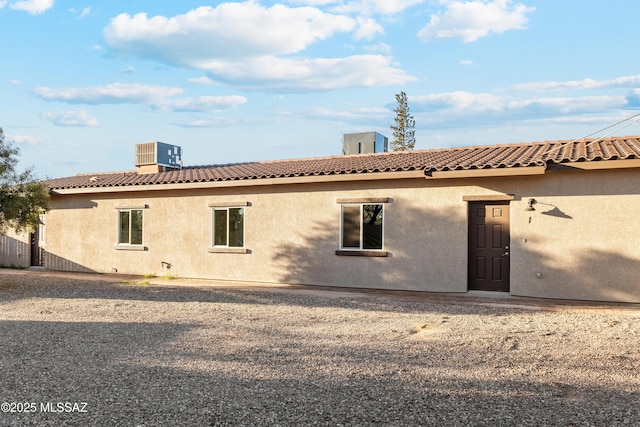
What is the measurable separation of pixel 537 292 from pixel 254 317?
255 inches

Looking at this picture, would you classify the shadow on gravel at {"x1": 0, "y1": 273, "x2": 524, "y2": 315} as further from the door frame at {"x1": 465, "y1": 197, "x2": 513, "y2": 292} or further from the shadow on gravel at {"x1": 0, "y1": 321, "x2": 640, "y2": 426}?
the shadow on gravel at {"x1": 0, "y1": 321, "x2": 640, "y2": 426}

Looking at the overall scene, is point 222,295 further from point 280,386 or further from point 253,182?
point 280,386

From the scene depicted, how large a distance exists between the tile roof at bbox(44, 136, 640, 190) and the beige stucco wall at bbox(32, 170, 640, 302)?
46 cm

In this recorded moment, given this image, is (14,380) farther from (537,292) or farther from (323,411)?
(537,292)

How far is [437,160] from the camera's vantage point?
Result: 1428 cm

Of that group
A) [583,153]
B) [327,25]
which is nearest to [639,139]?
[583,153]

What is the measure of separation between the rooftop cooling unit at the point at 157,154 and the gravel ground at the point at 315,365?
1001 cm

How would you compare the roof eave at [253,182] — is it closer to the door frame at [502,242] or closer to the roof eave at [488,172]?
the roof eave at [488,172]

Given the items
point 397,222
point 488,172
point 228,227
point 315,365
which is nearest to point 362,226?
point 397,222

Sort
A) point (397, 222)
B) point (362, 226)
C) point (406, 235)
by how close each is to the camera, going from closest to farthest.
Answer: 1. point (406, 235)
2. point (397, 222)
3. point (362, 226)

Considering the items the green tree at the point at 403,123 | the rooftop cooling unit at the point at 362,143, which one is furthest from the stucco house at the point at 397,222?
the green tree at the point at 403,123

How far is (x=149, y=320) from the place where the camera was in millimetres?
9484

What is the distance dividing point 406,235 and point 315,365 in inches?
300

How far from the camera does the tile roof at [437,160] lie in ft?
39.6
